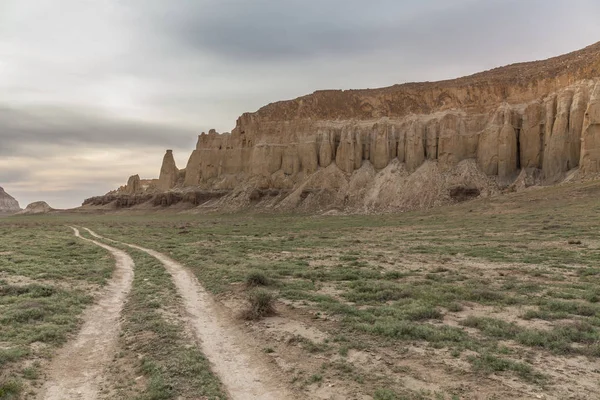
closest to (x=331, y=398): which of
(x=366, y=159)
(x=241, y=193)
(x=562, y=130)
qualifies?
(x=562, y=130)

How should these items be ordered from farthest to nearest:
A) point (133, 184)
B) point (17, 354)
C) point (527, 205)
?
point (133, 184)
point (527, 205)
point (17, 354)

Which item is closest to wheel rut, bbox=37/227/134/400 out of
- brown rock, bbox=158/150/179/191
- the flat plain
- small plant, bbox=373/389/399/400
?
the flat plain

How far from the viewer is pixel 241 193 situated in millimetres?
95938

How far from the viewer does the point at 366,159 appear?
87188mm

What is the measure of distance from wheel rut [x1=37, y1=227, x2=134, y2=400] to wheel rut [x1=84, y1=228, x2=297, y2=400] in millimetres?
1915

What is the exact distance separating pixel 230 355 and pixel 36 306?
6932mm

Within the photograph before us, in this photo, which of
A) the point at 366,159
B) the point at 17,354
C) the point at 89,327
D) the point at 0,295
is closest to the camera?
the point at 17,354

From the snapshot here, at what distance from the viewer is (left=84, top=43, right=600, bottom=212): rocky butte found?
64375 mm

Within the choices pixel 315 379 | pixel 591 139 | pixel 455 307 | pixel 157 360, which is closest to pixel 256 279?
pixel 455 307

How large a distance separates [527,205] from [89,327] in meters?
49.3

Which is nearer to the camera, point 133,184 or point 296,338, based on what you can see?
point 296,338

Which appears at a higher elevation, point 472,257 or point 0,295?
point 0,295

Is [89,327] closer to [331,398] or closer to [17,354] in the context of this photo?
[17,354]

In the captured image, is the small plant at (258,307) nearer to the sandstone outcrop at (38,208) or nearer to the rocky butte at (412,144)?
the rocky butte at (412,144)
